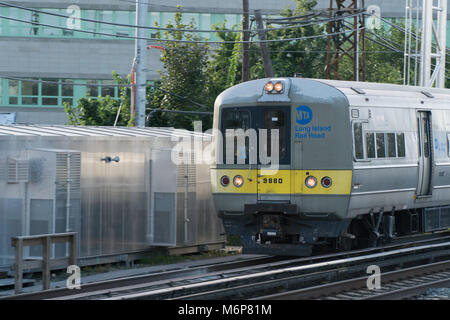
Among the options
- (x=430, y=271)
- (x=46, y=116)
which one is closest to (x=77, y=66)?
(x=46, y=116)

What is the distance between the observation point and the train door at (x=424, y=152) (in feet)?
57.7

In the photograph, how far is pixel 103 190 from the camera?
51.2ft

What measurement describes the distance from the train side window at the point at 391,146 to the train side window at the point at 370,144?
613 millimetres

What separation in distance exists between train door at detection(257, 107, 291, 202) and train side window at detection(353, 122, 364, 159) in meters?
1.13

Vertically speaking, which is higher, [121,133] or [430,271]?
[121,133]

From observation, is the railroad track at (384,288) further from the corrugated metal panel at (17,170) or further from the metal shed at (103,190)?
the corrugated metal panel at (17,170)

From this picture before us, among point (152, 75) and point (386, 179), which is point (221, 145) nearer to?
point (386, 179)

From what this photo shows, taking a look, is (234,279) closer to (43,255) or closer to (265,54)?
(43,255)

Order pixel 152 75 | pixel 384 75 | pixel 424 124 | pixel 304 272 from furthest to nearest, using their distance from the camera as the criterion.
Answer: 1. pixel 152 75
2. pixel 384 75
3. pixel 424 124
4. pixel 304 272

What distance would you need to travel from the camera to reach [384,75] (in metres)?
44.7

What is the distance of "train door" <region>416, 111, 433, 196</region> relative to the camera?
17594 mm

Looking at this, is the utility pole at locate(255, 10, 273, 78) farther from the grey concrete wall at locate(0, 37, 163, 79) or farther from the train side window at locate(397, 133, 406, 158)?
the grey concrete wall at locate(0, 37, 163, 79)

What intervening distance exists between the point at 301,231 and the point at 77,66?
35.0 meters

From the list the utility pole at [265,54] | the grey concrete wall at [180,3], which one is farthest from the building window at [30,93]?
the utility pole at [265,54]
